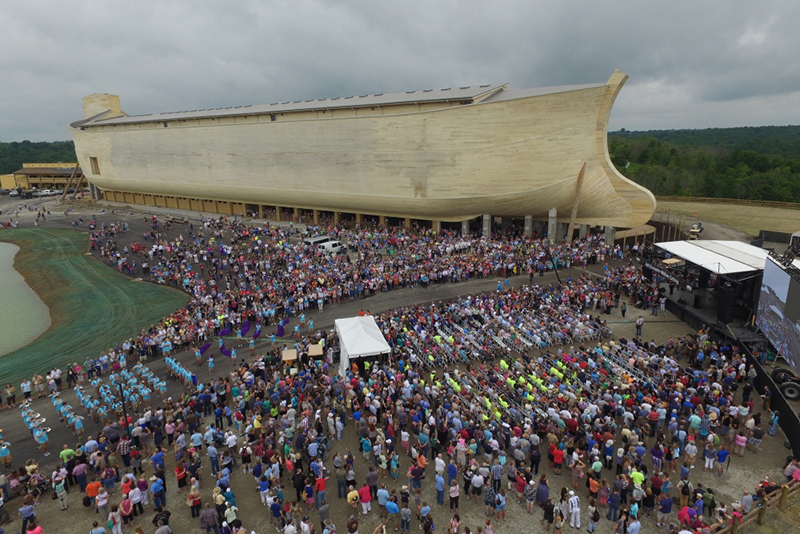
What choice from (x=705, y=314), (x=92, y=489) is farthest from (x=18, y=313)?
(x=705, y=314)

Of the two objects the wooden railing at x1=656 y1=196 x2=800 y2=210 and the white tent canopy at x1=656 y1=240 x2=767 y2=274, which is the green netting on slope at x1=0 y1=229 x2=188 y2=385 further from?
the wooden railing at x1=656 y1=196 x2=800 y2=210

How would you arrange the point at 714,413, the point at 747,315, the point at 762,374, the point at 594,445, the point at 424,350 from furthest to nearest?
the point at 747,315, the point at 424,350, the point at 762,374, the point at 714,413, the point at 594,445

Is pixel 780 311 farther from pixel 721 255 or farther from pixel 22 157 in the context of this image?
pixel 22 157

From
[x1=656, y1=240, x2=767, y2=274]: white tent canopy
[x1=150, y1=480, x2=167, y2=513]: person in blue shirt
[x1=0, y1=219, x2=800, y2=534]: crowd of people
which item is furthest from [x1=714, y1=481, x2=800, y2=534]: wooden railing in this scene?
[x1=150, y1=480, x2=167, y2=513]: person in blue shirt

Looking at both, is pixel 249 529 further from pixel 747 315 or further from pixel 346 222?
pixel 346 222

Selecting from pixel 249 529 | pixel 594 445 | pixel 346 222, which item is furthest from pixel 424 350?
pixel 346 222
